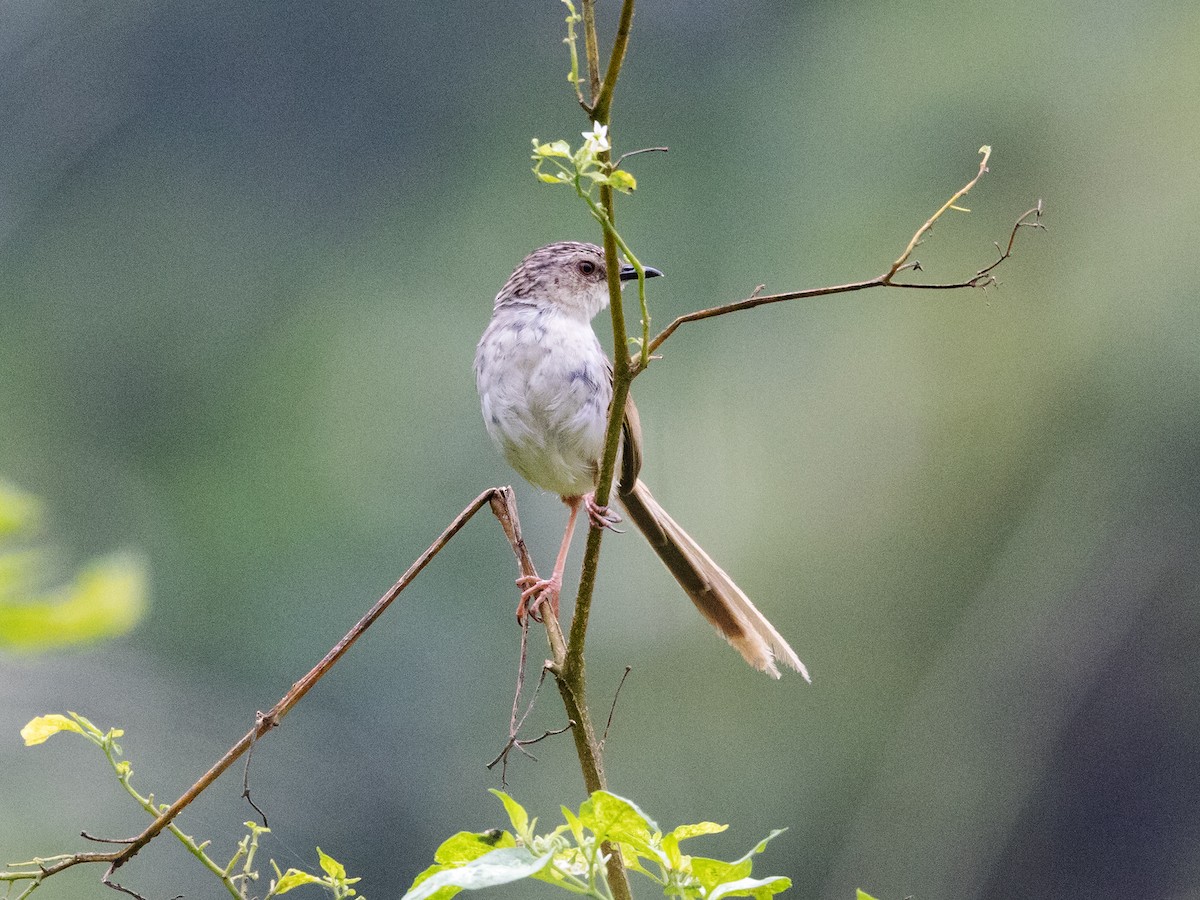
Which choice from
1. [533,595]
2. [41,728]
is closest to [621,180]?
[41,728]

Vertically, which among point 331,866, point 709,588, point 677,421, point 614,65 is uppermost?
point 677,421

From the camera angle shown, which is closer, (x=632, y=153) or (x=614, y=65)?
(x=614, y=65)

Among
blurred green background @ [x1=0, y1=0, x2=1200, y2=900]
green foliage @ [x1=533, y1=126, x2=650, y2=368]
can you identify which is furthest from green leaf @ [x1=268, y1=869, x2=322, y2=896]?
blurred green background @ [x1=0, y1=0, x2=1200, y2=900]

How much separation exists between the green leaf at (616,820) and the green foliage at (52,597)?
0.41m

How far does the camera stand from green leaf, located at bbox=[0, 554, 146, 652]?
546 mm

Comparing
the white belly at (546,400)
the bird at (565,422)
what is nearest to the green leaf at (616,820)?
the bird at (565,422)

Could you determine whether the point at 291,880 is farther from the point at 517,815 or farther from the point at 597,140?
the point at 597,140

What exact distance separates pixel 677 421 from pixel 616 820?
747 centimetres

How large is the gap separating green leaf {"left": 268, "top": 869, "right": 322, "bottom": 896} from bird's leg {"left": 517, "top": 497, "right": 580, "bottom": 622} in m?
0.45

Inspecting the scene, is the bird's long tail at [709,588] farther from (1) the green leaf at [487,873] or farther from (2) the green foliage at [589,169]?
(1) the green leaf at [487,873]

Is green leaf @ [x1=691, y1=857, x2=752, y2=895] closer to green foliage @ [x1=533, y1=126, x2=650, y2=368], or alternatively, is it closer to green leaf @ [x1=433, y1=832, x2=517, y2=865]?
green leaf @ [x1=433, y1=832, x2=517, y2=865]

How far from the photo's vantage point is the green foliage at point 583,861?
89cm

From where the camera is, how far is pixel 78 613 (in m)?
0.55

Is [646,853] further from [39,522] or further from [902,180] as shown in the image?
[902,180]
